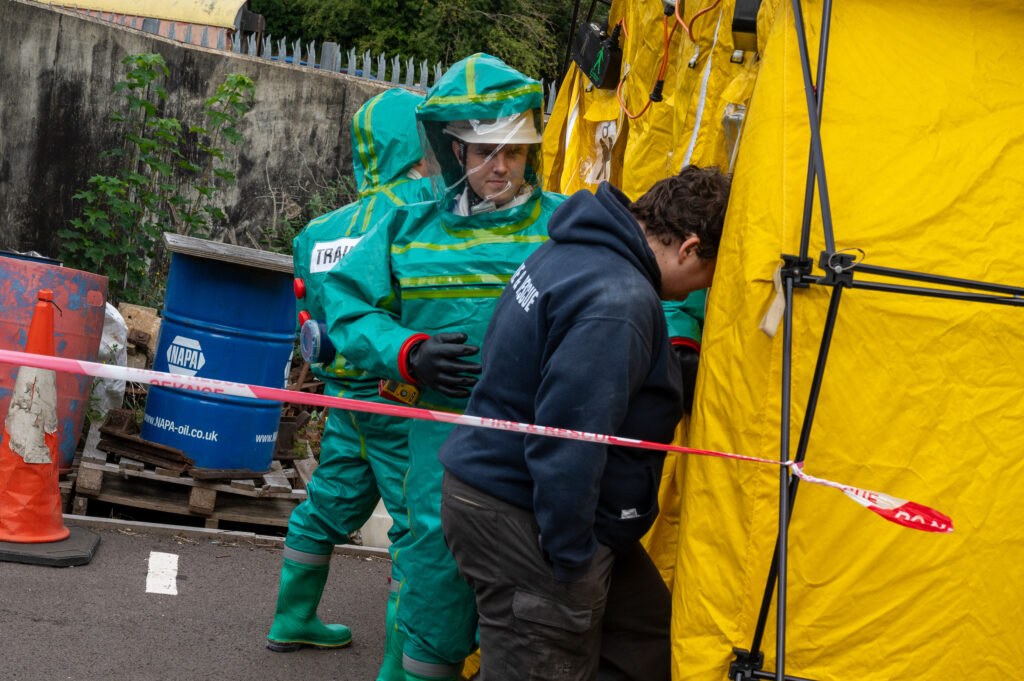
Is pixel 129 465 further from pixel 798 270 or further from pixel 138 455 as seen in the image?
pixel 798 270

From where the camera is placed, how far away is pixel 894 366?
2.33 metres

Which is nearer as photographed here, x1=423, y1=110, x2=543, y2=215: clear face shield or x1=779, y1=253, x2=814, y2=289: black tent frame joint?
x1=779, y1=253, x2=814, y2=289: black tent frame joint

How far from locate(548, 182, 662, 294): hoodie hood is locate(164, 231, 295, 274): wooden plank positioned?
296cm

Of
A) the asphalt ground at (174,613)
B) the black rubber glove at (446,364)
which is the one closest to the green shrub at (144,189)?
the asphalt ground at (174,613)

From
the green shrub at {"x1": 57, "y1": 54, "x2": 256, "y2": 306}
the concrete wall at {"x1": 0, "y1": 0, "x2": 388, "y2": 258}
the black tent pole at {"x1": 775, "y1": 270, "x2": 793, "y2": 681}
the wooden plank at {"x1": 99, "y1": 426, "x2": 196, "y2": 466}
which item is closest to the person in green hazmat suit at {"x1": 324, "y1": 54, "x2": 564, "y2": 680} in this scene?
the black tent pole at {"x1": 775, "y1": 270, "x2": 793, "y2": 681}

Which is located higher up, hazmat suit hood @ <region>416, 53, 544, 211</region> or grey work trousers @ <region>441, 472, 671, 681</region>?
hazmat suit hood @ <region>416, 53, 544, 211</region>

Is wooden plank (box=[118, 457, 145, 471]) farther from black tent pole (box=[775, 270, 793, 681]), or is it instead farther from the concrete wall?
black tent pole (box=[775, 270, 793, 681])

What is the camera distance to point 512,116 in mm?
3092

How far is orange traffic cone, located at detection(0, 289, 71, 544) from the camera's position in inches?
180

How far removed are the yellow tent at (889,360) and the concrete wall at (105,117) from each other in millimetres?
6772

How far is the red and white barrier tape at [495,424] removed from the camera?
2.05 meters

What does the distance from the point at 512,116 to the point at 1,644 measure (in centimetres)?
259

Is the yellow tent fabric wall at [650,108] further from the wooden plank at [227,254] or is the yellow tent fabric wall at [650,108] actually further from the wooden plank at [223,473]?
the wooden plank at [223,473]

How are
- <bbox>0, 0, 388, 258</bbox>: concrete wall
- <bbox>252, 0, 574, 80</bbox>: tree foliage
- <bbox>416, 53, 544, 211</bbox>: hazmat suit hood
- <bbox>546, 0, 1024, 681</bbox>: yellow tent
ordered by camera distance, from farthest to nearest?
<bbox>252, 0, 574, 80</bbox>: tree foliage → <bbox>0, 0, 388, 258</bbox>: concrete wall → <bbox>416, 53, 544, 211</bbox>: hazmat suit hood → <bbox>546, 0, 1024, 681</bbox>: yellow tent
